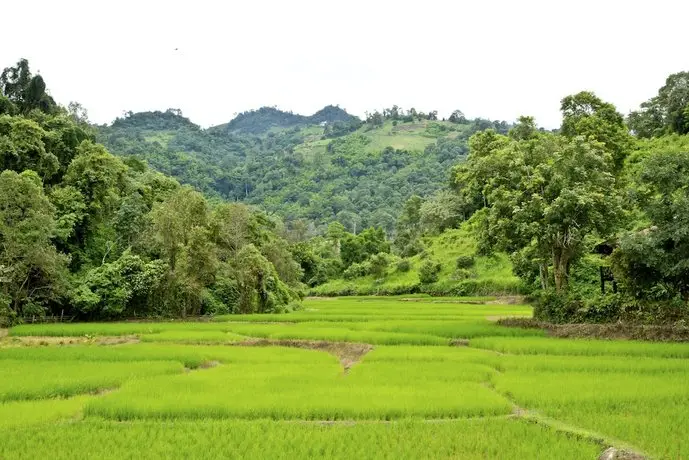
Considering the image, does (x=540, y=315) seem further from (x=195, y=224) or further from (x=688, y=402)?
(x=195, y=224)

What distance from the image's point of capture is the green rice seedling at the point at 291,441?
9.46m

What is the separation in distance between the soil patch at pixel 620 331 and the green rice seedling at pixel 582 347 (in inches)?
49.9

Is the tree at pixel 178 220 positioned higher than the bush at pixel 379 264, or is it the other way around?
the tree at pixel 178 220

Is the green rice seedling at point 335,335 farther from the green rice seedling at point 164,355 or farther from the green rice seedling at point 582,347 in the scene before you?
the green rice seedling at point 164,355

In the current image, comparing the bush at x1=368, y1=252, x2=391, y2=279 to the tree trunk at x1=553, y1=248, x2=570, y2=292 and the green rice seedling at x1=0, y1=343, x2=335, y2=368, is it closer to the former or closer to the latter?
the tree trunk at x1=553, y1=248, x2=570, y2=292

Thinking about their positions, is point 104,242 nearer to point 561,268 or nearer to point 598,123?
point 561,268

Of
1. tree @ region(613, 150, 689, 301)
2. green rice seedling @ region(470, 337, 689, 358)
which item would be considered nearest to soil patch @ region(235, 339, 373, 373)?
green rice seedling @ region(470, 337, 689, 358)

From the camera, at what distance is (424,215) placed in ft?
241

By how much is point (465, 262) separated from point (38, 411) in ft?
156

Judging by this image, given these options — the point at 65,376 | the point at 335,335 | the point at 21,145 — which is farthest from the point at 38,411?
the point at 21,145

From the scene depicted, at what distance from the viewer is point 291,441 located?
10055 mm

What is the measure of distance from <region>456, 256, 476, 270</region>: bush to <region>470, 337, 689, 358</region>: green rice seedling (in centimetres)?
3334

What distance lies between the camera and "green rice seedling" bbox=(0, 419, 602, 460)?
372 inches

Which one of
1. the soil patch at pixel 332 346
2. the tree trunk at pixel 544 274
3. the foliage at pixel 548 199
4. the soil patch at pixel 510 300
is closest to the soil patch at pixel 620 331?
the foliage at pixel 548 199
